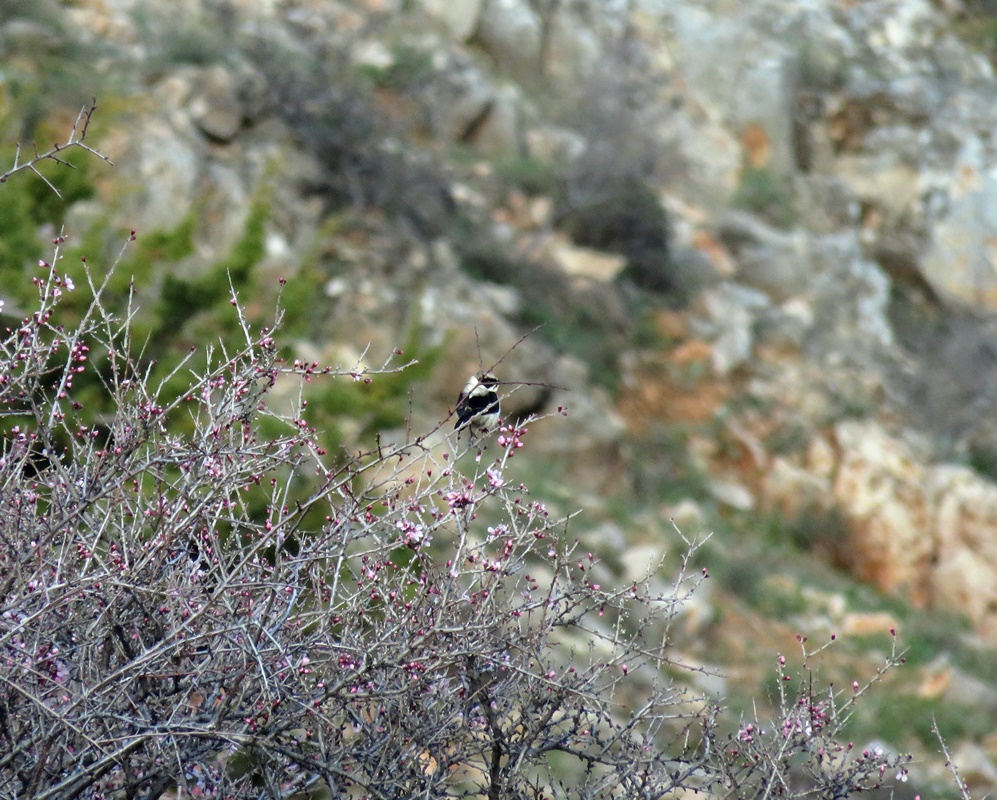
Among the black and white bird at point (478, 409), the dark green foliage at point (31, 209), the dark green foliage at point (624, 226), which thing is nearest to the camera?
the black and white bird at point (478, 409)

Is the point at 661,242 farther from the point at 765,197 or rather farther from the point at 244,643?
the point at 244,643

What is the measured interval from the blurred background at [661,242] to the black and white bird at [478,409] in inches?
158

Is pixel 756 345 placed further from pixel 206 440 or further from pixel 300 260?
pixel 206 440

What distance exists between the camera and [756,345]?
15.9m

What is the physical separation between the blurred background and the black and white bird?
4.02 metres

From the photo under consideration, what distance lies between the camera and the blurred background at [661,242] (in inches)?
472

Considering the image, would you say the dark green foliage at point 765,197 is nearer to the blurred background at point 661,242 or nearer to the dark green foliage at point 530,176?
the blurred background at point 661,242

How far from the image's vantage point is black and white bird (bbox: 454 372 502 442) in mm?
4207

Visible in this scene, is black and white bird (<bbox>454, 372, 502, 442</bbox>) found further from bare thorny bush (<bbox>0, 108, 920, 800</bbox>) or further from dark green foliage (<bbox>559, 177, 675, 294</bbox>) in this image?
dark green foliage (<bbox>559, 177, 675, 294</bbox>)

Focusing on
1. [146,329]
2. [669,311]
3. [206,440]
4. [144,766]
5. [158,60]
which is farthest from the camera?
[669,311]

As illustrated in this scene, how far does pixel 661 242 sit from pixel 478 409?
1226 cm

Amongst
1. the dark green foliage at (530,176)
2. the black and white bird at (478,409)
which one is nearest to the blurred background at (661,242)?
the dark green foliage at (530,176)

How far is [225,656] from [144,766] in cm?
43

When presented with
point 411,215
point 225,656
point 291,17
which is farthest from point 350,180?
point 225,656
